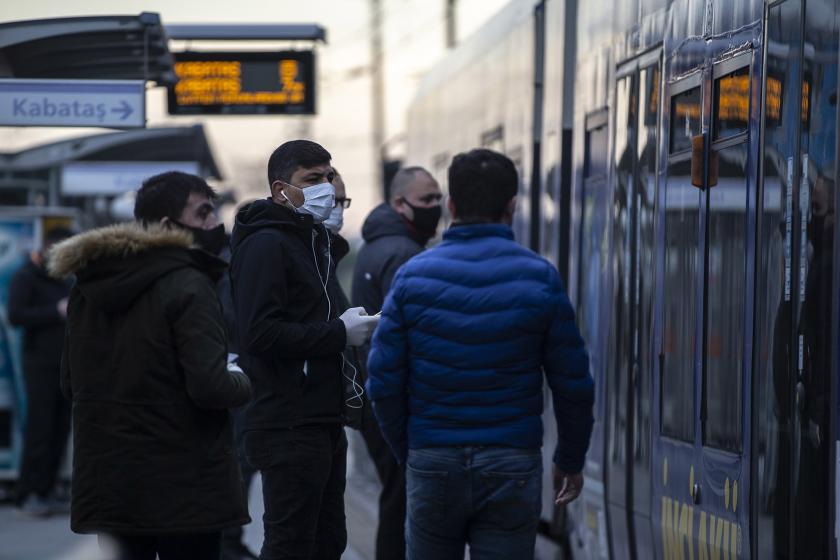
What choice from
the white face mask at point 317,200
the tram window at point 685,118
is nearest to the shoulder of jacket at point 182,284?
the white face mask at point 317,200

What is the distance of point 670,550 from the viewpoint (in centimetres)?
589

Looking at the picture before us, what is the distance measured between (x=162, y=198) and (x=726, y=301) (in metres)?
1.65

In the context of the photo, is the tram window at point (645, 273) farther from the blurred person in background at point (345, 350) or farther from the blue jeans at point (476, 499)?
the blue jeans at point (476, 499)

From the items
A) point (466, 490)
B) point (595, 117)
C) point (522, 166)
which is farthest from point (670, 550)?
point (522, 166)

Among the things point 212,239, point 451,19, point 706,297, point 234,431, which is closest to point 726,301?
point 706,297

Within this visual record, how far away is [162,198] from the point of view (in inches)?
209

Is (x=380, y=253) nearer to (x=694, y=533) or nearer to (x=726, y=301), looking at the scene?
(x=694, y=533)

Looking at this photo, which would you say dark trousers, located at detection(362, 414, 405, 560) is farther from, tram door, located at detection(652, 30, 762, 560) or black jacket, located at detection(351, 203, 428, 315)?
tram door, located at detection(652, 30, 762, 560)

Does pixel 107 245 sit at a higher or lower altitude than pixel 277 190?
lower

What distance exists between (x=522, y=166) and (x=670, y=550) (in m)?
3.80

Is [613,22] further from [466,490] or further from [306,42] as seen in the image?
[306,42]

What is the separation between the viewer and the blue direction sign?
317 inches

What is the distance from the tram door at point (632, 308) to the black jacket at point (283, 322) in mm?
1226

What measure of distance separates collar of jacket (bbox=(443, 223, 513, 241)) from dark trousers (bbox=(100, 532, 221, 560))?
1.05 meters
